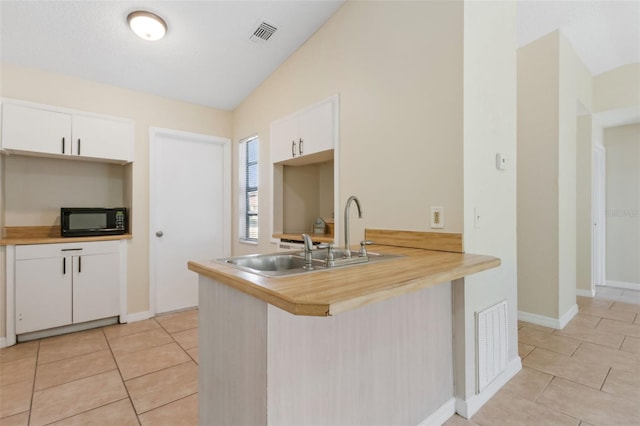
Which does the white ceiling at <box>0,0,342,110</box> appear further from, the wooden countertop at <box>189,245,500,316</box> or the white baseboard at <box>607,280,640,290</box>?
the white baseboard at <box>607,280,640,290</box>

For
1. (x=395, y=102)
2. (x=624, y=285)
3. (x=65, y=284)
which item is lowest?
(x=624, y=285)

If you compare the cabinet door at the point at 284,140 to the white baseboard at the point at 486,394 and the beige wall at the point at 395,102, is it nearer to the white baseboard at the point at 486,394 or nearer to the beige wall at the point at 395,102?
the beige wall at the point at 395,102

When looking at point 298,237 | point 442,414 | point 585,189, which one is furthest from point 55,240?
point 585,189

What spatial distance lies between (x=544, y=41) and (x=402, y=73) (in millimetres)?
2047

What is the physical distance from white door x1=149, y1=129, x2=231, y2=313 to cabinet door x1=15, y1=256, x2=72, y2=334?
0.76 m

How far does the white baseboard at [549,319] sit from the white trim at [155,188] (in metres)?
3.52

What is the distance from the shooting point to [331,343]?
121 centimetres

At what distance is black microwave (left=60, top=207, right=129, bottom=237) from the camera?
9.84 feet

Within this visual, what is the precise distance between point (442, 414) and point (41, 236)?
3.92 meters

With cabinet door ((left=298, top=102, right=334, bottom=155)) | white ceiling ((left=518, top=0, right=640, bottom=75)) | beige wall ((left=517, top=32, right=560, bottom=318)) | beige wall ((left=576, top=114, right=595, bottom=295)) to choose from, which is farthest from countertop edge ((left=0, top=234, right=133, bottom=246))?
beige wall ((left=576, top=114, right=595, bottom=295))

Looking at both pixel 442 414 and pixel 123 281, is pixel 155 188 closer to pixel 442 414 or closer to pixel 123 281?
pixel 123 281

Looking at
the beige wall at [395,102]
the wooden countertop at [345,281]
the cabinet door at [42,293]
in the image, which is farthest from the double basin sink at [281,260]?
the cabinet door at [42,293]

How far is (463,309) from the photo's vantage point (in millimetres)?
1688

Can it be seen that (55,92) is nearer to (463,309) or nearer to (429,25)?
(429,25)
